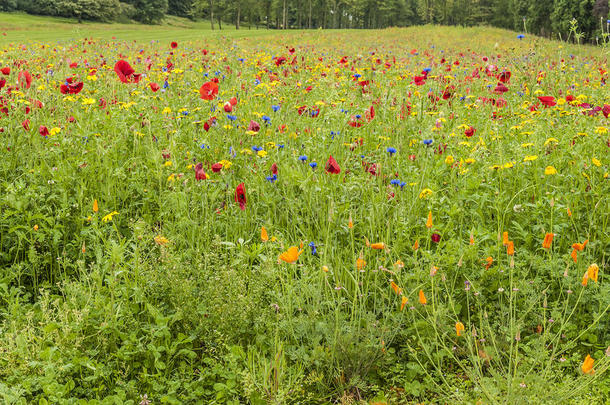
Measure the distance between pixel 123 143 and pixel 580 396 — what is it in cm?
348

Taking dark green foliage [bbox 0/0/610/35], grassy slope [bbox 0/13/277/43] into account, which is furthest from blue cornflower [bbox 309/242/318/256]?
dark green foliage [bbox 0/0/610/35]

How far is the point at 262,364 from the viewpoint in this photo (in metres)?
2.00

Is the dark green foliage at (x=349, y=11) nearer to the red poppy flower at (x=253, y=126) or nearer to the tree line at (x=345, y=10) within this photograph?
the tree line at (x=345, y=10)

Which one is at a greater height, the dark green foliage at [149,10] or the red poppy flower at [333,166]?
the dark green foliage at [149,10]

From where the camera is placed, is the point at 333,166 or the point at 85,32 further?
the point at 85,32

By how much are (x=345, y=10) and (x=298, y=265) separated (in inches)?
3192

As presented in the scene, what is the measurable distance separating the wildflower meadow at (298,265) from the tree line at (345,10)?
35.5 m

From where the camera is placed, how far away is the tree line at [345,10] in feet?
143

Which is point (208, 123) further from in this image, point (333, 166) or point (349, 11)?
point (349, 11)

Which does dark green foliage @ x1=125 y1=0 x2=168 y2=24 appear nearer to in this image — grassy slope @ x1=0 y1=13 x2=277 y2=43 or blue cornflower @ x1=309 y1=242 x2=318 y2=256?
grassy slope @ x1=0 y1=13 x2=277 y2=43

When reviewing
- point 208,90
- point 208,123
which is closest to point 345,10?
point 208,123

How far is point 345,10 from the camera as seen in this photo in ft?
251

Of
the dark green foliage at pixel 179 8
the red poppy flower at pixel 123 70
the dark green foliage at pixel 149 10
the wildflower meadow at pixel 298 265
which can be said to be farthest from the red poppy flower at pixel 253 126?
the dark green foliage at pixel 179 8

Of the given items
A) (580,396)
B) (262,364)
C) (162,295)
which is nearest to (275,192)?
(162,295)
